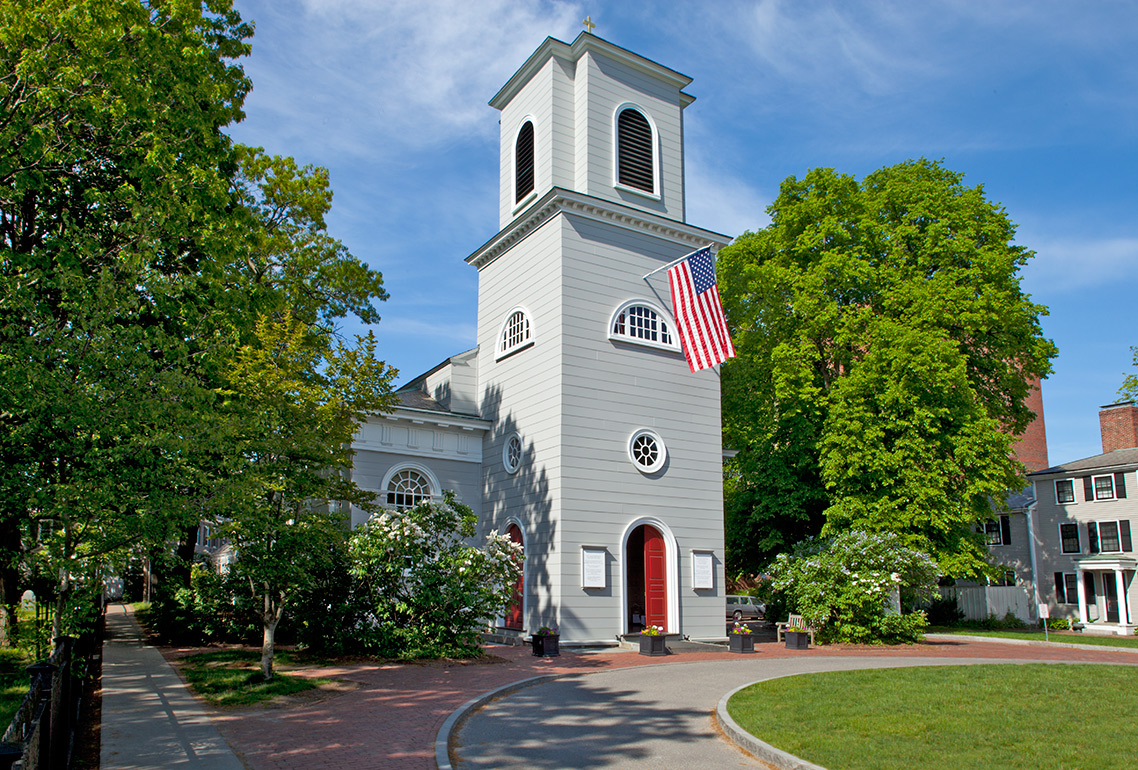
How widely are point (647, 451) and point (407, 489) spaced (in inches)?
264

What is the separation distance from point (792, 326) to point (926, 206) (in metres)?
5.91

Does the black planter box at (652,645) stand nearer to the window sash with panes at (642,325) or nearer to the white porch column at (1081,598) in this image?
the window sash with panes at (642,325)

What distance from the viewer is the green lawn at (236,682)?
1173 centimetres

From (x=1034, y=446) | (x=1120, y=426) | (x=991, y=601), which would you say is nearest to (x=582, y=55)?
(x=991, y=601)

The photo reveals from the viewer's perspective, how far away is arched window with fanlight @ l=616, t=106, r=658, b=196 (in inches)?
913

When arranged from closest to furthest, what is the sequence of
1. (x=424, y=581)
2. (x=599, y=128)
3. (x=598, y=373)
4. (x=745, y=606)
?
(x=424, y=581) → (x=598, y=373) → (x=599, y=128) → (x=745, y=606)

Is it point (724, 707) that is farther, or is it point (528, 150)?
point (528, 150)

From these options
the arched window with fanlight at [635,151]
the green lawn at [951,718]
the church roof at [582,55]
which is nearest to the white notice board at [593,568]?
the green lawn at [951,718]

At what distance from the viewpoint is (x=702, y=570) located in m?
21.5

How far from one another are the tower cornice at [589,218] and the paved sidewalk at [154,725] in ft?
45.5

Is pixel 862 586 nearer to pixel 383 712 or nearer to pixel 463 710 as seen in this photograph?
pixel 463 710

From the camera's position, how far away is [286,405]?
13320 mm

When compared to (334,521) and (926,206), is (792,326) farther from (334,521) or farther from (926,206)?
(334,521)

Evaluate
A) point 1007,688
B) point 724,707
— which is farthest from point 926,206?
point 724,707
